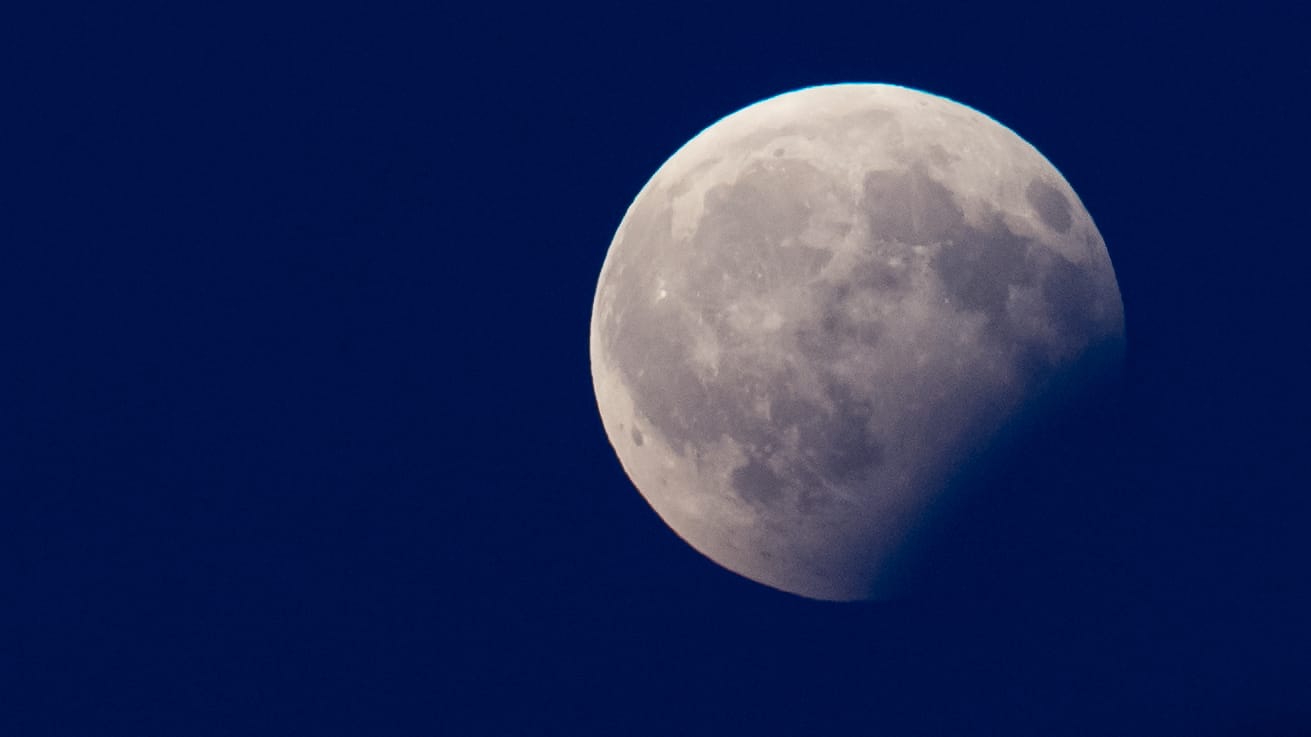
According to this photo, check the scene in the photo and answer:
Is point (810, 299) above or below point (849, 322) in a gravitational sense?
above

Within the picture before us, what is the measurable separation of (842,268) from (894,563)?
217 cm

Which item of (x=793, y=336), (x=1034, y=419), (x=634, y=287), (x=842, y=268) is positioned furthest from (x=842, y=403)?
(x=634, y=287)

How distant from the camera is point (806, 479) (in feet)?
17.8

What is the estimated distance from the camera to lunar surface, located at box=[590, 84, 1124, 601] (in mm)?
5176

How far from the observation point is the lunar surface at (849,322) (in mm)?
5176

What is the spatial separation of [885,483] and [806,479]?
0.50m

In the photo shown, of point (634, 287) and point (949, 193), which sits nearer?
point (949, 193)

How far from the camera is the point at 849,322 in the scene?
517cm

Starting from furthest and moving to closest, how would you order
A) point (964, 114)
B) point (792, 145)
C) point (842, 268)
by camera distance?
point (964, 114)
point (792, 145)
point (842, 268)

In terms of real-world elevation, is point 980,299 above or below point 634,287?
below

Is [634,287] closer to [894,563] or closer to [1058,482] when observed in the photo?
[894,563]

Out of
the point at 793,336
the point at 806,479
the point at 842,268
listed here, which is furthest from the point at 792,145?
the point at 806,479

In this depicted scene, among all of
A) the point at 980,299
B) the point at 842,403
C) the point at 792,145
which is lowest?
the point at 842,403

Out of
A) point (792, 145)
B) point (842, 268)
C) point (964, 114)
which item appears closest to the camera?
point (842, 268)
